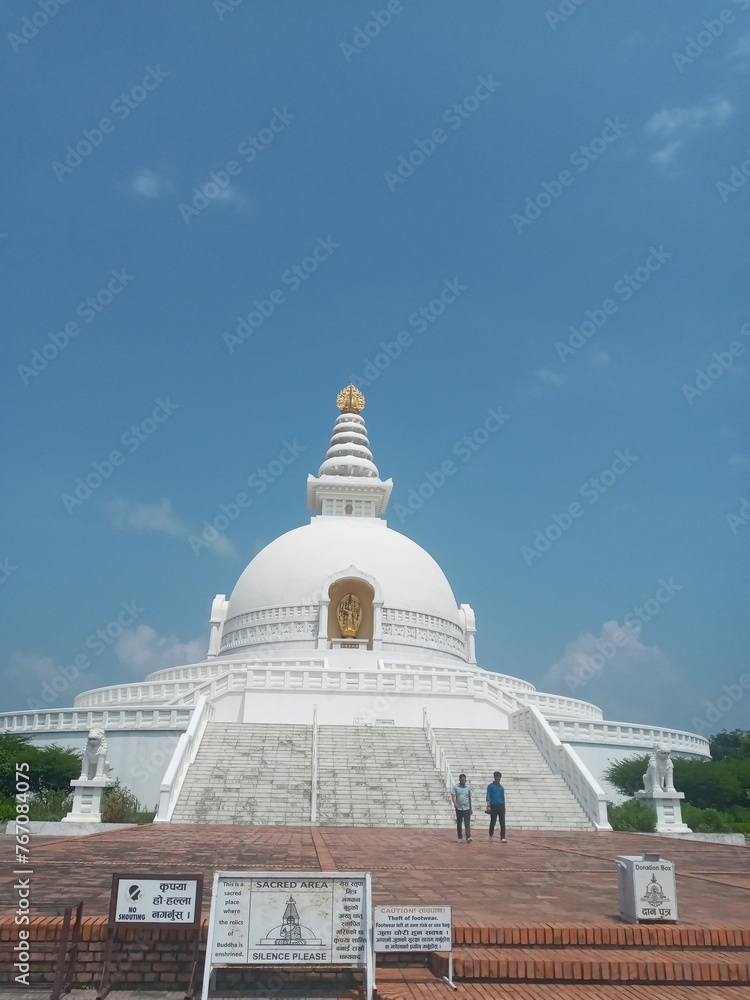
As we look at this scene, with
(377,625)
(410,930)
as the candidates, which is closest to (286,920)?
(410,930)

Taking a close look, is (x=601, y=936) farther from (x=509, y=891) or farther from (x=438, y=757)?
(x=438, y=757)

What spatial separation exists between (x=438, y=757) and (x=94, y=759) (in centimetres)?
890

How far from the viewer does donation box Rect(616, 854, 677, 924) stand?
724 cm

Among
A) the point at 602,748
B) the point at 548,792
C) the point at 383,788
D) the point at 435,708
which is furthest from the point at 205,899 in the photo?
the point at 602,748

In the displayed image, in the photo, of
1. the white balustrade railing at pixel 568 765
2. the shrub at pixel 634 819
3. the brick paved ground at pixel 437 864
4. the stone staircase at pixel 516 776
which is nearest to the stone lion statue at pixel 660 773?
the shrub at pixel 634 819

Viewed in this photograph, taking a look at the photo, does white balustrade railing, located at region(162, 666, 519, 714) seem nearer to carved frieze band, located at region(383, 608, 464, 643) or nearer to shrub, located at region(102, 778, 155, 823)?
shrub, located at region(102, 778, 155, 823)

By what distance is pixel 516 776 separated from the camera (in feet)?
70.3

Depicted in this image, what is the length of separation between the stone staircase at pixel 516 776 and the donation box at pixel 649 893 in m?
11.8

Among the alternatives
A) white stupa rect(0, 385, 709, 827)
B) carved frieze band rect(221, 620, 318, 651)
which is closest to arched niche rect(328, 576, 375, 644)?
white stupa rect(0, 385, 709, 827)

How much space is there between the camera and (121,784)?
2372 cm

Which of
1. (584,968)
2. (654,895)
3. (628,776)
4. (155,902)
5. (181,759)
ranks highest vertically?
(628,776)

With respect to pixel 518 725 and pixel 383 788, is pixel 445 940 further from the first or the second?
pixel 518 725

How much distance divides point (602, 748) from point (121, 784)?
1574 centimetres

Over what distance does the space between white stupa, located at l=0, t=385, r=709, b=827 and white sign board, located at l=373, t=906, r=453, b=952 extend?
43.3 ft
